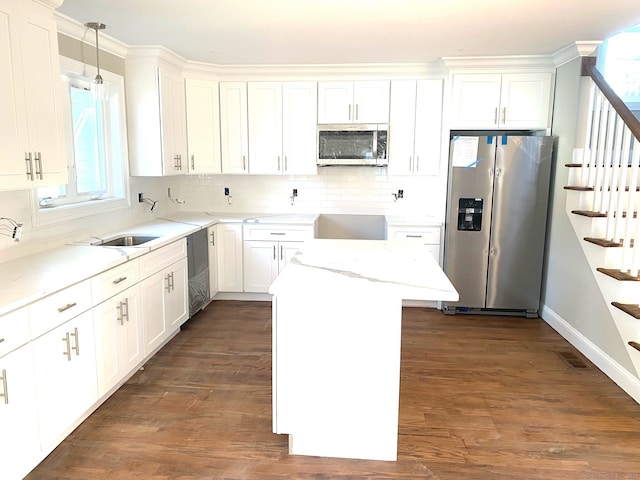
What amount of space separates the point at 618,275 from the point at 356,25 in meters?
2.52

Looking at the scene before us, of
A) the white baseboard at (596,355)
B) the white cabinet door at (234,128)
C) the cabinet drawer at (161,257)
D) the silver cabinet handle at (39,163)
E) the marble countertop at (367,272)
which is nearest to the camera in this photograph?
the marble countertop at (367,272)

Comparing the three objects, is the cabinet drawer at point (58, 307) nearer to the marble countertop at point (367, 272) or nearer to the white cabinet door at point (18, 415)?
the white cabinet door at point (18, 415)

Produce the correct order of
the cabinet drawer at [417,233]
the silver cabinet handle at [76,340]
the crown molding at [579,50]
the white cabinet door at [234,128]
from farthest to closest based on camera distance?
the white cabinet door at [234,128], the cabinet drawer at [417,233], the crown molding at [579,50], the silver cabinet handle at [76,340]

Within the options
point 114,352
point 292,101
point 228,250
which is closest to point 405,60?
point 292,101

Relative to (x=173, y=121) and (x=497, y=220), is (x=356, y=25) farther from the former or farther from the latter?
(x=497, y=220)

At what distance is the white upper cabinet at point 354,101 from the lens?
4754 mm

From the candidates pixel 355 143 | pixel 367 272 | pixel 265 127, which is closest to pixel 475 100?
pixel 355 143

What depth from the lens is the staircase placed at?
3.08 metres

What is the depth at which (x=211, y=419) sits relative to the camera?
2713 mm

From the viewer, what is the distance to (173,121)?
4.46m

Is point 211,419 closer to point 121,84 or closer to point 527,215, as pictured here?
point 121,84

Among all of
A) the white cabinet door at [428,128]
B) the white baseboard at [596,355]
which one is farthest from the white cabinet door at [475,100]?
the white baseboard at [596,355]

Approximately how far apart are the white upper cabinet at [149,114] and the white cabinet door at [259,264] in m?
1.14

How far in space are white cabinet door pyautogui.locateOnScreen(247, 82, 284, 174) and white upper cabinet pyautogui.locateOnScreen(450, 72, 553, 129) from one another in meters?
1.79
